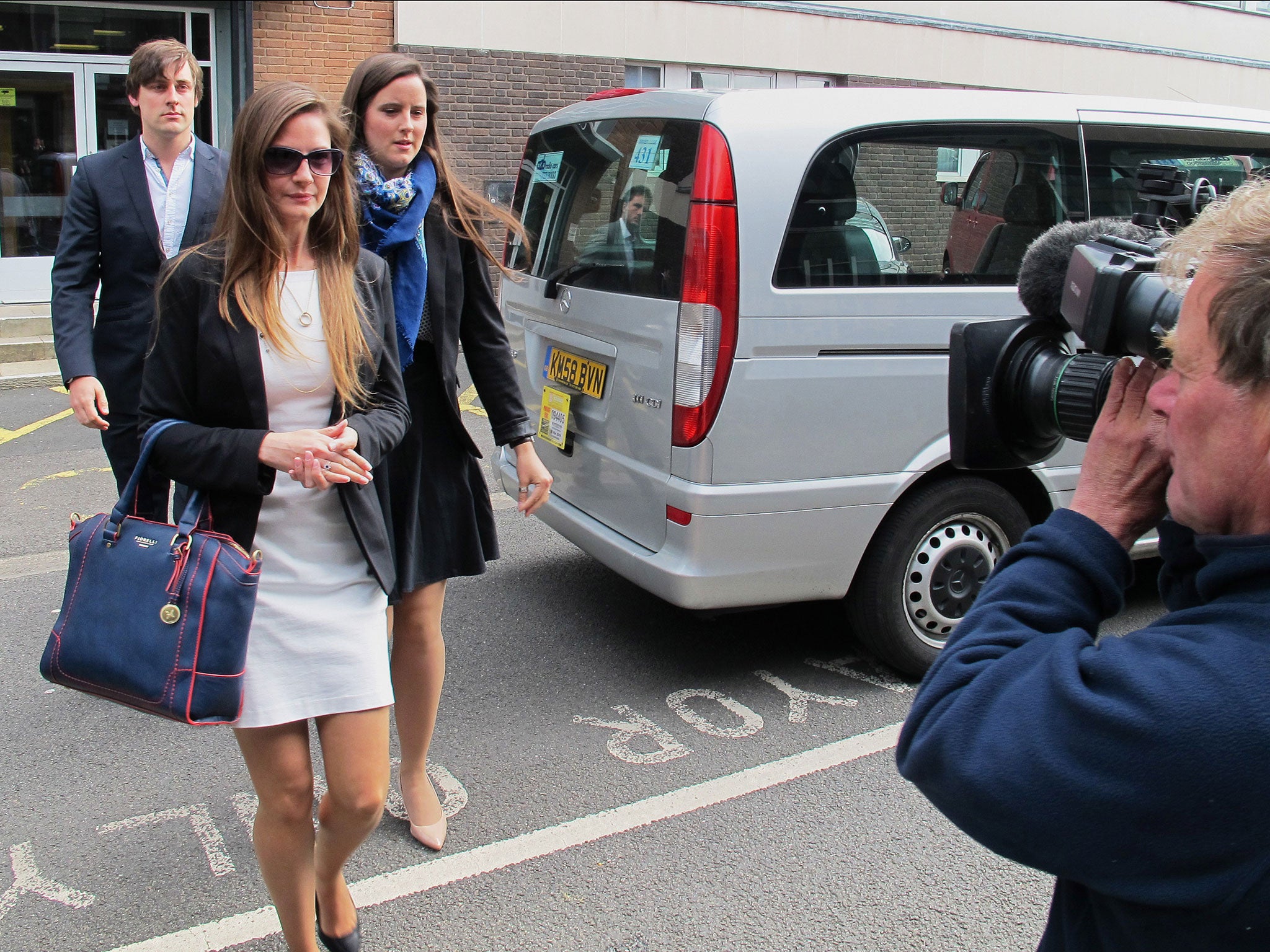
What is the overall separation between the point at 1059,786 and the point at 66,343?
3.56m

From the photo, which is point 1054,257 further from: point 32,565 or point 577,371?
point 32,565

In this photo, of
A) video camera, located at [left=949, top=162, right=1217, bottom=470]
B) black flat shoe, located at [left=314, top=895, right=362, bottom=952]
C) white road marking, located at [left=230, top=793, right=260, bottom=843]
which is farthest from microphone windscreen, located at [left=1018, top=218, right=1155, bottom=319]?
white road marking, located at [left=230, top=793, right=260, bottom=843]

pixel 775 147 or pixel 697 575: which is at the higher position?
pixel 775 147

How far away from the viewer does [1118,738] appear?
97 centimetres

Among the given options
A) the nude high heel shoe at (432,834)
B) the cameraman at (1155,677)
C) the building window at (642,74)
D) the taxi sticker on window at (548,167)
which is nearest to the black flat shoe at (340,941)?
the nude high heel shoe at (432,834)

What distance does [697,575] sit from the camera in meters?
3.65

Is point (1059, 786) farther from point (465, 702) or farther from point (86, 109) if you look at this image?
Result: point (86, 109)

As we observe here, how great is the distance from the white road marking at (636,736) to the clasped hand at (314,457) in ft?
5.28

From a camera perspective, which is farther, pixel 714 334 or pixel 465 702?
pixel 465 702

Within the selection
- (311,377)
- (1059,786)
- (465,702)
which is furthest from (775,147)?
(1059,786)

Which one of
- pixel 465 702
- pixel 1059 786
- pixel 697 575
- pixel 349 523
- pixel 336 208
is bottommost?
pixel 465 702

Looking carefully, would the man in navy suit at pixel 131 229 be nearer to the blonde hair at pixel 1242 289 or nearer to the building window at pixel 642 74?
the blonde hair at pixel 1242 289

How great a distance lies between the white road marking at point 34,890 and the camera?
2.79 m

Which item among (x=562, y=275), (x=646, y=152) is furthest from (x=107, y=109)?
(x=646, y=152)
